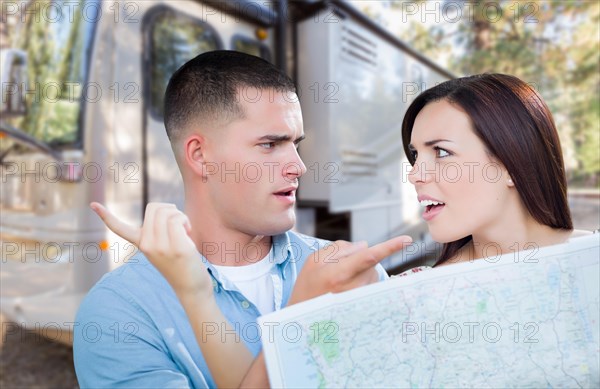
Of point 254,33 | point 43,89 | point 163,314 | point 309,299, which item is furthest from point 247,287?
point 254,33

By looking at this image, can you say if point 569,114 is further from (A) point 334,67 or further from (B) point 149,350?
(B) point 149,350

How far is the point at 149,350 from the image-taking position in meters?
1.12

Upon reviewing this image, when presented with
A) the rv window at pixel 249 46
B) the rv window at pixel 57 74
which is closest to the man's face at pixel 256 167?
the rv window at pixel 57 74

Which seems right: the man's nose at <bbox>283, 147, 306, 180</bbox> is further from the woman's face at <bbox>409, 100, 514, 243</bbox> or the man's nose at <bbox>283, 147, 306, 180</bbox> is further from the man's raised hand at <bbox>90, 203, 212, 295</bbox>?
the man's raised hand at <bbox>90, 203, 212, 295</bbox>

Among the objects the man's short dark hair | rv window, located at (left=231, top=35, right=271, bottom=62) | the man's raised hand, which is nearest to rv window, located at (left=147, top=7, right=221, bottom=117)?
rv window, located at (left=231, top=35, right=271, bottom=62)

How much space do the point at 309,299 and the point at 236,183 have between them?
0.53m

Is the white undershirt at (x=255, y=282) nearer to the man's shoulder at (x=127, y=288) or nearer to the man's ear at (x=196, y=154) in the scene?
the man's shoulder at (x=127, y=288)

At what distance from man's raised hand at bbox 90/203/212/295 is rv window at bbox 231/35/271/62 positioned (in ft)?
8.99

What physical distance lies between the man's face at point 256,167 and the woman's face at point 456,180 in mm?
397

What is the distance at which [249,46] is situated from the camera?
138 inches

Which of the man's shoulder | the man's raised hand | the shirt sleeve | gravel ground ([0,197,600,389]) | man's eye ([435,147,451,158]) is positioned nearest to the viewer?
the man's raised hand

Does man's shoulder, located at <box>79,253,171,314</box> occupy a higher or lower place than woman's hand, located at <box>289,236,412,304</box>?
lower

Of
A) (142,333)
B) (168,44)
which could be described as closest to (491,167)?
(142,333)

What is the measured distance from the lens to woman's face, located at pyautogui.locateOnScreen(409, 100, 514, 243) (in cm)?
128
